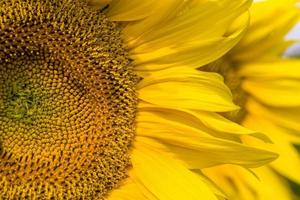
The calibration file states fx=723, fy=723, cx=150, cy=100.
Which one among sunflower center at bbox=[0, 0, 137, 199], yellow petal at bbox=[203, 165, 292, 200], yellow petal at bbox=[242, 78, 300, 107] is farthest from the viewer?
yellow petal at bbox=[242, 78, 300, 107]

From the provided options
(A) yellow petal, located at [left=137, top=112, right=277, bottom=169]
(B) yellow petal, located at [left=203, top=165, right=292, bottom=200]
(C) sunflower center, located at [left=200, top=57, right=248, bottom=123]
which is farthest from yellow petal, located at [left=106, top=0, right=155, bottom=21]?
(B) yellow petal, located at [left=203, top=165, right=292, bottom=200]

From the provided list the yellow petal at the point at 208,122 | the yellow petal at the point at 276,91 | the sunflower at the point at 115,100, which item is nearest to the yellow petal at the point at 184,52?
the sunflower at the point at 115,100

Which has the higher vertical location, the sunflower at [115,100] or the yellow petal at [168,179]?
the sunflower at [115,100]

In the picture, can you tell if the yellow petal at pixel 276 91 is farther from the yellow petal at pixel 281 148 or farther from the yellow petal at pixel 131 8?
the yellow petal at pixel 131 8

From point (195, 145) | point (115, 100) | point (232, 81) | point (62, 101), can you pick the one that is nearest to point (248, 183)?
point (232, 81)

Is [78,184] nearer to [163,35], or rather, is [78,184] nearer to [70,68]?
[70,68]

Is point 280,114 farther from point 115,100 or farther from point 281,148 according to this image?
point 115,100

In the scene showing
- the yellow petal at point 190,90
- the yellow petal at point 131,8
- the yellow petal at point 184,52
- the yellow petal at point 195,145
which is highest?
the yellow petal at point 131,8

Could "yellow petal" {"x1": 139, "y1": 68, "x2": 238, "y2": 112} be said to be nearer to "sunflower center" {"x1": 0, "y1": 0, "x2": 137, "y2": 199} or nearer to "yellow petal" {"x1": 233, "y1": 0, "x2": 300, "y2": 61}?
"sunflower center" {"x1": 0, "y1": 0, "x2": 137, "y2": 199}
